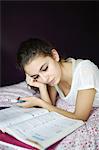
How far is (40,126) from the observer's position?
978mm

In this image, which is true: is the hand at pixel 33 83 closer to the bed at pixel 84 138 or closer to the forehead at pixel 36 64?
the forehead at pixel 36 64

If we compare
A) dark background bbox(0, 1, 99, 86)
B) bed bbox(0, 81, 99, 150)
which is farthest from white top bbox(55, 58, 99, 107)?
dark background bbox(0, 1, 99, 86)

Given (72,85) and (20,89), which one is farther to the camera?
(20,89)

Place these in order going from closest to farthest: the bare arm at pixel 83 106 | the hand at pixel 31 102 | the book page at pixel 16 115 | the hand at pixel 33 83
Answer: the book page at pixel 16 115 < the bare arm at pixel 83 106 < the hand at pixel 31 102 < the hand at pixel 33 83

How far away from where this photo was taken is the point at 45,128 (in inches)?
37.9

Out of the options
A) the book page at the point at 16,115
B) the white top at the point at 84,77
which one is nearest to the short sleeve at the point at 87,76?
the white top at the point at 84,77

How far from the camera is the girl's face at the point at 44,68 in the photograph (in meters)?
1.20

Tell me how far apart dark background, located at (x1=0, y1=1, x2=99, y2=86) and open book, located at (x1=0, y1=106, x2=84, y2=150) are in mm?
1047

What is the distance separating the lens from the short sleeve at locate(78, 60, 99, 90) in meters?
1.20

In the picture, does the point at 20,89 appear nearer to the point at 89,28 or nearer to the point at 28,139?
the point at 28,139

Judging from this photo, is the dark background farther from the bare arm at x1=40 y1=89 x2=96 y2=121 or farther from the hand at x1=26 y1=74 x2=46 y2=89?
the bare arm at x1=40 y1=89 x2=96 y2=121

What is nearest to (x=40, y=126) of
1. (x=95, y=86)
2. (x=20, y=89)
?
(x=95, y=86)

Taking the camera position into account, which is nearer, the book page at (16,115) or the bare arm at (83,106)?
the book page at (16,115)

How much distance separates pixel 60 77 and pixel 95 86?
0.20 meters
